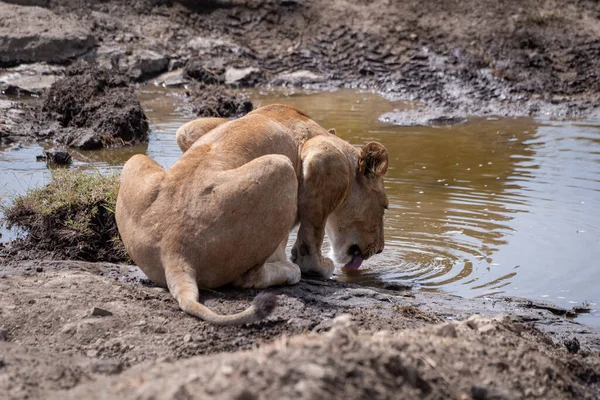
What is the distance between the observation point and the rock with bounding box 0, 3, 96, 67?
16688 mm

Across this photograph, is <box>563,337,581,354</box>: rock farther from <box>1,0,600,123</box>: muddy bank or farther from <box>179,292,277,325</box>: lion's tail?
<box>1,0,600,123</box>: muddy bank

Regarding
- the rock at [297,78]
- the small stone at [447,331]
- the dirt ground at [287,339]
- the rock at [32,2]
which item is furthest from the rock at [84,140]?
the small stone at [447,331]

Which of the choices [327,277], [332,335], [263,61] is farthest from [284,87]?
[332,335]

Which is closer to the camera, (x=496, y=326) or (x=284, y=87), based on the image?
(x=496, y=326)

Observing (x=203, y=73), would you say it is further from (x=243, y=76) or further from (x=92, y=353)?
(x=92, y=353)

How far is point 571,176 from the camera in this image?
1043 centimetres

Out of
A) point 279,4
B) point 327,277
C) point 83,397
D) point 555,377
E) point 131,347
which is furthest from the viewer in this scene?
point 279,4

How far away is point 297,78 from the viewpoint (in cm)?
1781

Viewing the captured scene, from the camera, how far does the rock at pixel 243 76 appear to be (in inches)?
677

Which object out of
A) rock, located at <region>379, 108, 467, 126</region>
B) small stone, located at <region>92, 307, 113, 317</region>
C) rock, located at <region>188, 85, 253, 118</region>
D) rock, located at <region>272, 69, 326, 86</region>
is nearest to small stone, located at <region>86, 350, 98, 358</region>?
small stone, located at <region>92, 307, 113, 317</region>

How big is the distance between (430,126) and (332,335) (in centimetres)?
1054

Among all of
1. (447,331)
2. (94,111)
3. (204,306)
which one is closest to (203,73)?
(94,111)

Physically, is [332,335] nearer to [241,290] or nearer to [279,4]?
[241,290]

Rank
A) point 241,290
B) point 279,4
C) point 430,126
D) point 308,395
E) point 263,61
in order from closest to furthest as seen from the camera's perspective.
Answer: point 308,395, point 241,290, point 430,126, point 263,61, point 279,4
